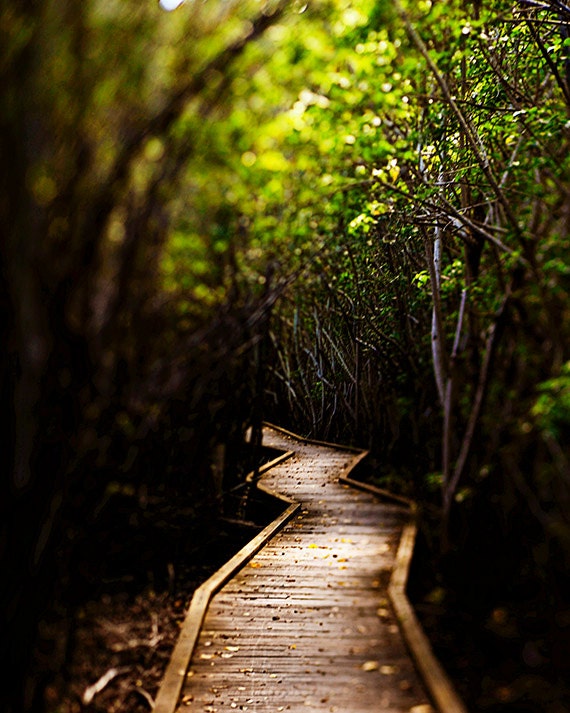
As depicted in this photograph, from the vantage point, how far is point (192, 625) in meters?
5.86

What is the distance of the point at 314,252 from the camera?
19.1 ft

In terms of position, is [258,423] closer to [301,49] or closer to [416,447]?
[416,447]

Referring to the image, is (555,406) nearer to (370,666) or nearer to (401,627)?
(401,627)

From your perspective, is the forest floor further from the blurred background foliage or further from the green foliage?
the green foliage

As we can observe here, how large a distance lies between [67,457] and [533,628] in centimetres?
391

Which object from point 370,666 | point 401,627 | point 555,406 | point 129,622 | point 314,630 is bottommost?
point 129,622

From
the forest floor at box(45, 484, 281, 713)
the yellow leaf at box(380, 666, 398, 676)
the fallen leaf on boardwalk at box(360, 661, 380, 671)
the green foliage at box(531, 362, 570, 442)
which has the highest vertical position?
the green foliage at box(531, 362, 570, 442)

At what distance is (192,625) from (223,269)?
3.46 m

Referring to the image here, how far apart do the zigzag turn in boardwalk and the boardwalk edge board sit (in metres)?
0.08

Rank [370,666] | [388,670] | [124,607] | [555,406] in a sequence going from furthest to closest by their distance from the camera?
[124,607], [370,666], [388,670], [555,406]

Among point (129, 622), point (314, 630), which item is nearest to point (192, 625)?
point (129, 622)

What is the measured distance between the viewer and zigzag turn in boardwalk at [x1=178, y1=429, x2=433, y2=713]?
489 cm

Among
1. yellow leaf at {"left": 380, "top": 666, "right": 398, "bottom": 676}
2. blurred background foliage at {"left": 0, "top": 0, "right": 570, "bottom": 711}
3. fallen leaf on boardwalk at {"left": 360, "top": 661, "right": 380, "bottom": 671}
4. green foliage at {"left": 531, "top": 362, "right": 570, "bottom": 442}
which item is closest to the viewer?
blurred background foliage at {"left": 0, "top": 0, "right": 570, "bottom": 711}

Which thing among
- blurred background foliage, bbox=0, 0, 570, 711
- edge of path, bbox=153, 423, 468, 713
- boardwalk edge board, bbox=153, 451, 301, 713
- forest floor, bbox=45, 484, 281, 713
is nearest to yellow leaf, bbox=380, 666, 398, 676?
edge of path, bbox=153, 423, 468, 713
